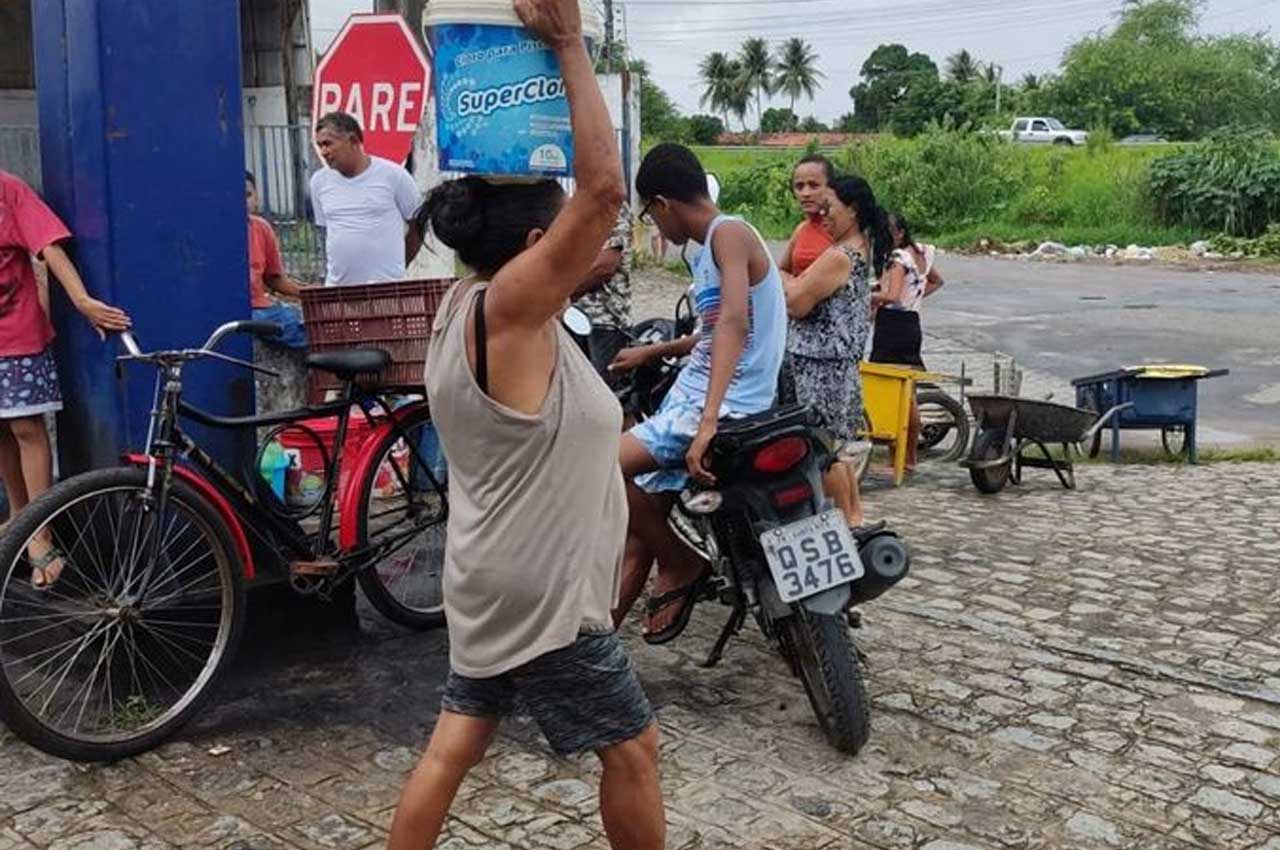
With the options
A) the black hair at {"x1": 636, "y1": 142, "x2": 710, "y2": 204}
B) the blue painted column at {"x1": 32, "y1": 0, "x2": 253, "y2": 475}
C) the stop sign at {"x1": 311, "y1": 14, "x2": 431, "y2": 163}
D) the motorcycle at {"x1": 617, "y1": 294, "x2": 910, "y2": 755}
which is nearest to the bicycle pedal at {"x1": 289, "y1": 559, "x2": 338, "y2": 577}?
the blue painted column at {"x1": 32, "y1": 0, "x2": 253, "y2": 475}

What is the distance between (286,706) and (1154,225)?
31.2 m

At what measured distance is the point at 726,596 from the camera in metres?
4.54

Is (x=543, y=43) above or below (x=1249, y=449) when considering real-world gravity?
above

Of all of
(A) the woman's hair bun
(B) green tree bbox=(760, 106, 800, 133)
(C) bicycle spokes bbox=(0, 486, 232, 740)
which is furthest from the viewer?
(B) green tree bbox=(760, 106, 800, 133)

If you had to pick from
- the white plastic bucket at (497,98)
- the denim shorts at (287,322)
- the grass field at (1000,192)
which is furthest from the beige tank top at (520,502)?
the grass field at (1000,192)

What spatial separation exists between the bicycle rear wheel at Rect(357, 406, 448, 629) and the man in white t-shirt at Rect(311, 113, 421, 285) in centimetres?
202

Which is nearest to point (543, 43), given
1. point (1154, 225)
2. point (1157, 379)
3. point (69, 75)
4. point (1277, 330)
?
point (69, 75)

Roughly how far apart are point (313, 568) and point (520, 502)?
1980mm

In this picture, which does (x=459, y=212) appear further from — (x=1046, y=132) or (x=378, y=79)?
(x=1046, y=132)

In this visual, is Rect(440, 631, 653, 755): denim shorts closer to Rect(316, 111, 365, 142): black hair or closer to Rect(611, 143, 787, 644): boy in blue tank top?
Rect(611, 143, 787, 644): boy in blue tank top

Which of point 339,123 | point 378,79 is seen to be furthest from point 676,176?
point 339,123

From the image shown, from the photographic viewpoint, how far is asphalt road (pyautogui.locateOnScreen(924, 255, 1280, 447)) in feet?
40.2

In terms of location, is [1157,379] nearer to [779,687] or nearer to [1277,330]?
[779,687]

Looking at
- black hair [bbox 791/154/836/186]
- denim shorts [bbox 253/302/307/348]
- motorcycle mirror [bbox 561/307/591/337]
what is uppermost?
black hair [bbox 791/154/836/186]
